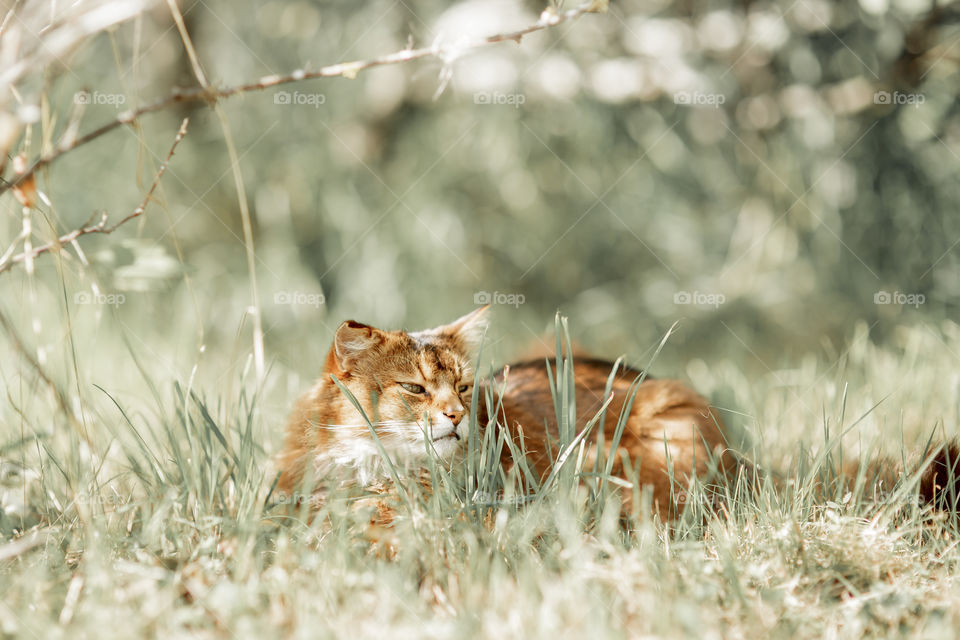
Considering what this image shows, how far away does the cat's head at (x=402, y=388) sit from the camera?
81.0 inches

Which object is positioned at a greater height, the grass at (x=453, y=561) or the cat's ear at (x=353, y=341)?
the cat's ear at (x=353, y=341)

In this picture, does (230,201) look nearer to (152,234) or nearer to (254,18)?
(152,234)

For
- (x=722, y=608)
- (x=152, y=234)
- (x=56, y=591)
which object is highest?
(x=152, y=234)

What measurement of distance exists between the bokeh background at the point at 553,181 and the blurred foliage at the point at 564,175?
13mm

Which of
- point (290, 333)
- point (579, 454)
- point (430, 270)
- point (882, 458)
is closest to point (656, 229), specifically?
point (430, 270)

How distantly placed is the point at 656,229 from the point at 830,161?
3.34 ft

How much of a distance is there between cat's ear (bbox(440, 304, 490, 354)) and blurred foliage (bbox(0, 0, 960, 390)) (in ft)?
5.15

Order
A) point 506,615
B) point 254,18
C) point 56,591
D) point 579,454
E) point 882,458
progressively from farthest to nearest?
point 254,18 < point 882,458 < point 579,454 < point 56,591 < point 506,615

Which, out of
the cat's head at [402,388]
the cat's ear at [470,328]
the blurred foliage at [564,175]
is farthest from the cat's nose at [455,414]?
the blurred foliage at [564,175]

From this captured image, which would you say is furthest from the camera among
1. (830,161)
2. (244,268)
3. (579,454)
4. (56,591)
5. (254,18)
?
(244,268)

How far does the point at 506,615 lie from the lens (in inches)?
54.7

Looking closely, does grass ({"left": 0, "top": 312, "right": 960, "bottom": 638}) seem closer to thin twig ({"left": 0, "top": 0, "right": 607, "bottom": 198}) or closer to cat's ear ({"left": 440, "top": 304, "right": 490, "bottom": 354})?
cat's ear ({"left": 440, "top": 304, "right": 490, "bottom": 354})

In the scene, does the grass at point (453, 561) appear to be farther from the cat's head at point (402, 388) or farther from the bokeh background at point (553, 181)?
the bokeh background at point (553, 181)

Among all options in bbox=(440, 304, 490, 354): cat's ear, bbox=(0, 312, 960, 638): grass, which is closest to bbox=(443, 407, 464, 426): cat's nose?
bbox=(0, 312, 960, 638): grass
